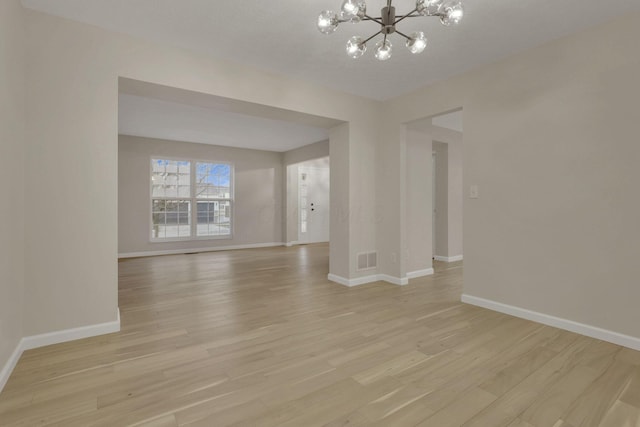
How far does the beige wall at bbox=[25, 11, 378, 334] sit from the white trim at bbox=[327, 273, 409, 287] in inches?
99.6

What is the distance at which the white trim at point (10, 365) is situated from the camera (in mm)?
1776

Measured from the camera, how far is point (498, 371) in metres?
1.94

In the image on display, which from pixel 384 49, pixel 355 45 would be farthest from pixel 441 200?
pixel 355 45

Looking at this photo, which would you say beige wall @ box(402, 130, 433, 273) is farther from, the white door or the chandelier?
the white door

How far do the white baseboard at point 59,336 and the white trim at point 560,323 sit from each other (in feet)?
11.2

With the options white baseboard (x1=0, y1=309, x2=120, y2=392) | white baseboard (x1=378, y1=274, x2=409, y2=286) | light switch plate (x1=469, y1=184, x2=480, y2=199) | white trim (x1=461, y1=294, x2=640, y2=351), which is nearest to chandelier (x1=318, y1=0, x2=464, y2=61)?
light switch plate (x1=469, y1=184, x2=480, y2=199)

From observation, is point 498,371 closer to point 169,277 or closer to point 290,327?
point 290,327

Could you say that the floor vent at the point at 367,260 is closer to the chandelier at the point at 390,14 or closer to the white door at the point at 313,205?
the chandelier at the point at 390,14

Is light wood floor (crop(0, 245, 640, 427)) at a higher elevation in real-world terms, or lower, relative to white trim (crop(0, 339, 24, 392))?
lower

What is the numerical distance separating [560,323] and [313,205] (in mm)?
6812

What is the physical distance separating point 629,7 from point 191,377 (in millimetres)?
3914

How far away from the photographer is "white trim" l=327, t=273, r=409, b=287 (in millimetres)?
4023

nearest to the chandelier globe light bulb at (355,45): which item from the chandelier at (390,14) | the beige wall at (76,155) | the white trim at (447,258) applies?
the chandelier at (390,14)

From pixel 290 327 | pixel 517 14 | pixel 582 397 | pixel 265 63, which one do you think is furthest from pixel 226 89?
pixel 582 397
